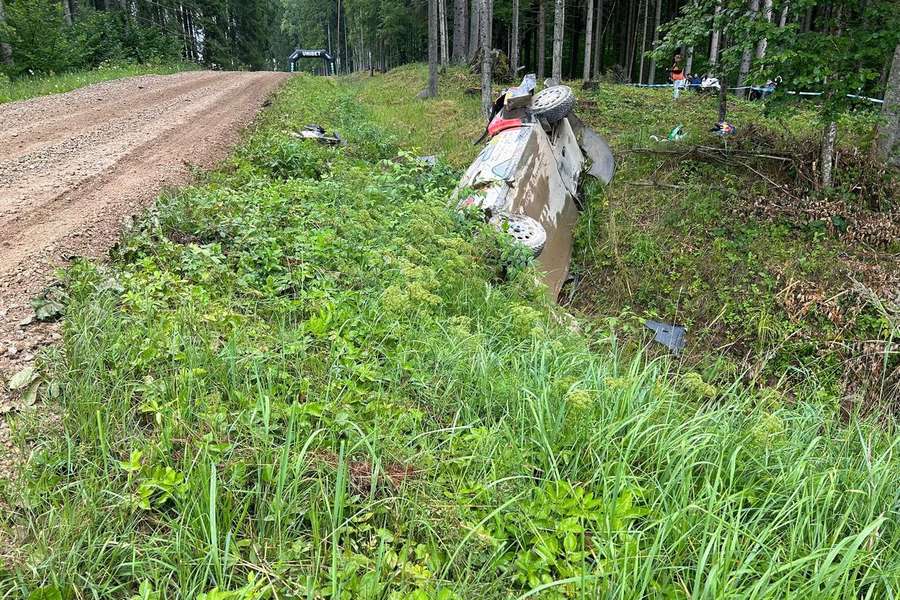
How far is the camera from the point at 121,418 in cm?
243

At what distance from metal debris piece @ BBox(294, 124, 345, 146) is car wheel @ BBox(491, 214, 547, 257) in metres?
4.79

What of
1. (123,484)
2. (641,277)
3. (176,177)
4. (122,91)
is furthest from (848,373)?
(122,91)

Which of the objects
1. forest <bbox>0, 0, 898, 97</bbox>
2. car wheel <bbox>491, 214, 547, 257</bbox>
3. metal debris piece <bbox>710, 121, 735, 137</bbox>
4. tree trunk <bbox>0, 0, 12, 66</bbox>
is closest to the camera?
car wheel <bbox>491, 214, 547, 257</bbox>

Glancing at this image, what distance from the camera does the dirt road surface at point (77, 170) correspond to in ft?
11.2

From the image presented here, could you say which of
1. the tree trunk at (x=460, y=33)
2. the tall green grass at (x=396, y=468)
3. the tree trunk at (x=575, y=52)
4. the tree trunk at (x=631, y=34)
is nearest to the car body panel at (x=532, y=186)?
the tall green grass at (x=396, y=468)

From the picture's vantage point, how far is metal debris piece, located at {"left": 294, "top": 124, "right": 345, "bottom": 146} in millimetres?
9305

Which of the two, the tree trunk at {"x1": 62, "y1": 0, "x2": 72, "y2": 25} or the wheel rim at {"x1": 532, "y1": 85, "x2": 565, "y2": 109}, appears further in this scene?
the tree trunk at {"x1": 62, "y1": 0, "x2": 72, "y2": 25}

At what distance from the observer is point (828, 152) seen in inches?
275

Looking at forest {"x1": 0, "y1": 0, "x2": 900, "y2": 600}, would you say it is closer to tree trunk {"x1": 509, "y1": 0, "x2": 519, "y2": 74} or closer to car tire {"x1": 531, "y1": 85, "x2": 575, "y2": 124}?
car tire {"x1": 531, "y1": 85, "x2": 575, "y2": 124}

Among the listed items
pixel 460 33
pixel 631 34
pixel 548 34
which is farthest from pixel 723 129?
pixel 548 34

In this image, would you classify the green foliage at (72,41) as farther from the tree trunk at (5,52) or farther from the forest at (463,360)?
the forest at (463,360)

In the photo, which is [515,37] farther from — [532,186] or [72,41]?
[72,41]

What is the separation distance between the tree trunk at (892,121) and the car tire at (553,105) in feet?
13.6

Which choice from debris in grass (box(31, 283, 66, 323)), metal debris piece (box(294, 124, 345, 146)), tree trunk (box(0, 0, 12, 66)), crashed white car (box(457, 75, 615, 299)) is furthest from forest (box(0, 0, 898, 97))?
debris in grass (box(31, 283, 66, 323))
